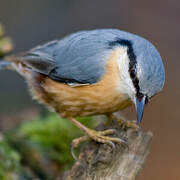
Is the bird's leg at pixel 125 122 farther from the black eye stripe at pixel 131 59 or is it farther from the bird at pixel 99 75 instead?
the black eye stripe at pixel 131 59

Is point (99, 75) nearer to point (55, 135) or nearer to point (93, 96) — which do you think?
point (93, 96)

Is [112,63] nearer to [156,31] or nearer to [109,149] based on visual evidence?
[109,149]

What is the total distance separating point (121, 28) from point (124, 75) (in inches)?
163

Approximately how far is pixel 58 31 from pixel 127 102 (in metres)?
3.90

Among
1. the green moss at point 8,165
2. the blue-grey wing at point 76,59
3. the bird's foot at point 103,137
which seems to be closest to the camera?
the bird's foot at point 103,137

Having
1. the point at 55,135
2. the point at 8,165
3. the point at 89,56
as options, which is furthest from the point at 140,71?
the point at 55,135

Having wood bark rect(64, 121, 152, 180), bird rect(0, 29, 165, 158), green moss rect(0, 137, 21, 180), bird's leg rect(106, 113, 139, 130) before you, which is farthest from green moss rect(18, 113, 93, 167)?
wood bark rect(64, 121, 152, 180)

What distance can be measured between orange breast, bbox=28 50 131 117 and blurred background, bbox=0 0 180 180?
5.26 feet

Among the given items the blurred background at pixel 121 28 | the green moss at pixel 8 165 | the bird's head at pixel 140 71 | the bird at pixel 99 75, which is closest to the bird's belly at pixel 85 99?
the bird at pixel 99 75

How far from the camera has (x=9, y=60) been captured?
3938 millimetres

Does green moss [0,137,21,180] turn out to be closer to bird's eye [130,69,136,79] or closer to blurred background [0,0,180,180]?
blurred background [0,0,180,180]

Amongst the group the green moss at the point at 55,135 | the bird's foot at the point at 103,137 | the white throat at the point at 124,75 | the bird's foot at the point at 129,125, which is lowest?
the green moss at the point at 55,135

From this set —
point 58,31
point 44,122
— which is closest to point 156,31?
point 58,31

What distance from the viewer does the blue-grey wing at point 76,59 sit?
3.14m
